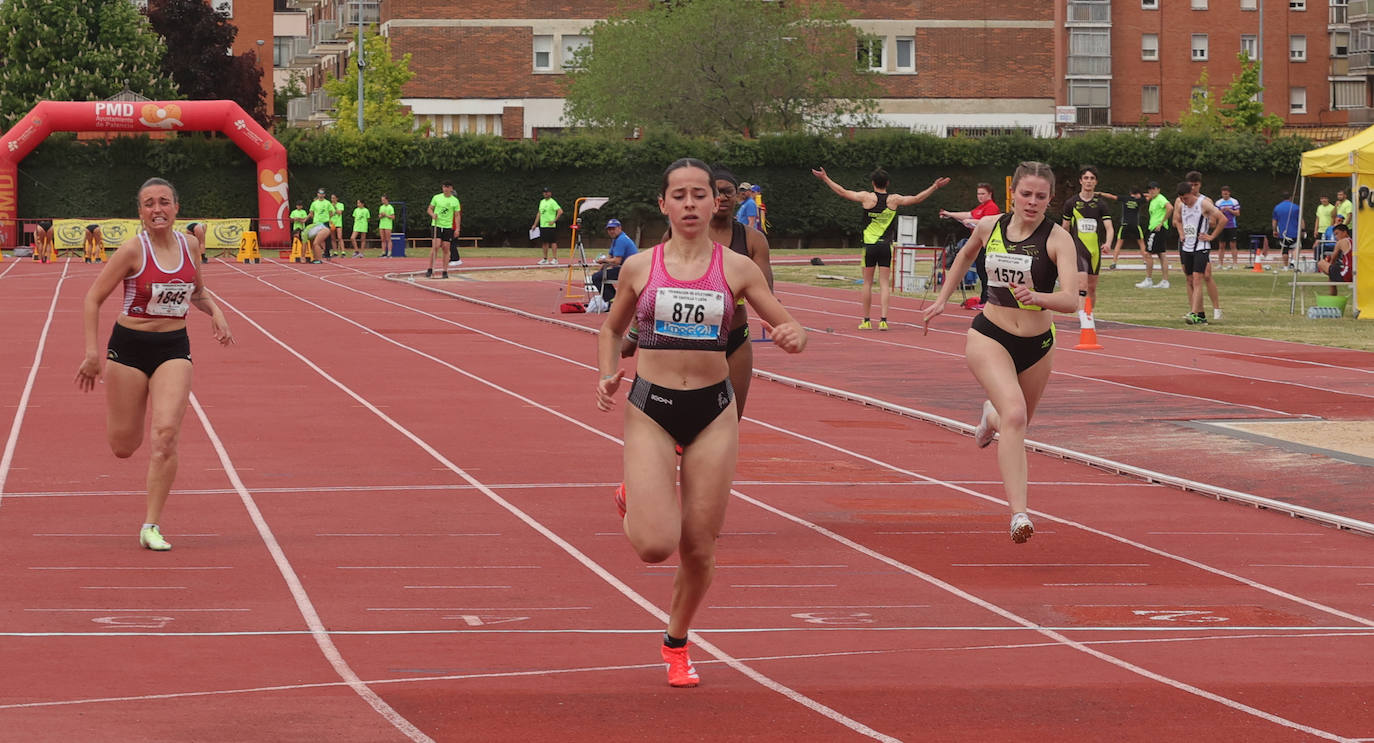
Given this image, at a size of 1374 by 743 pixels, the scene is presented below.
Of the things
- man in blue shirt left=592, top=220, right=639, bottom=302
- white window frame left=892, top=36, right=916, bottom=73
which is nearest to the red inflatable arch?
man in blue shirt left=592, top=220, right=639, bottom=302

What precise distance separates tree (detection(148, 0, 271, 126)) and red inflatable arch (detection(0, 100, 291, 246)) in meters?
22.8

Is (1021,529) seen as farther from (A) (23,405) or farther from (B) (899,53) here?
(B) (899,53)

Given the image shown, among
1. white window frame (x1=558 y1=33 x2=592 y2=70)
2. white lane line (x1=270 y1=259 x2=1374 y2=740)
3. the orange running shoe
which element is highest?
white window frame (x1=558 y1=33 x2=592 y2=70)

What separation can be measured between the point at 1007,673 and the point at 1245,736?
3.68ft

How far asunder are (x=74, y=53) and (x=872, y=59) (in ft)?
98.4

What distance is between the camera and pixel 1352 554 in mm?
9719

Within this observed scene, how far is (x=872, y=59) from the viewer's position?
74.9 meters

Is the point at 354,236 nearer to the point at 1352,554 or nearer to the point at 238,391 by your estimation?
the point at 238,391

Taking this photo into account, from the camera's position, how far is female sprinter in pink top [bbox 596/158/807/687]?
6469mm

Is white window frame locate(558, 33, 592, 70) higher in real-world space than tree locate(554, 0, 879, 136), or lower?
higher

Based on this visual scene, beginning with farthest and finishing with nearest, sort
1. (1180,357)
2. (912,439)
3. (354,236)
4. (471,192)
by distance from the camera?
(471,192) → (354,236) → (1180,357) → (912,439)

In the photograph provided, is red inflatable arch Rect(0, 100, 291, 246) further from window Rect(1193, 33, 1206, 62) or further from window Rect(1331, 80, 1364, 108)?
window Rect(1331, 80, 1364, 108)

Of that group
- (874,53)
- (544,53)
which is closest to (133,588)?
(874,53)


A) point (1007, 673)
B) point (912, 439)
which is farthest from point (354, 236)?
point (1007, 673)
